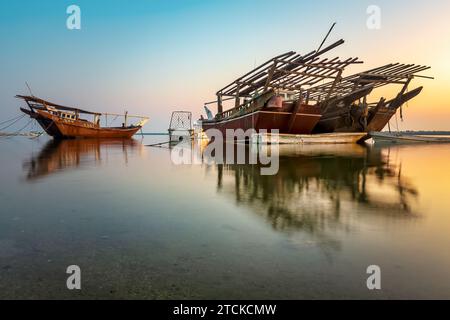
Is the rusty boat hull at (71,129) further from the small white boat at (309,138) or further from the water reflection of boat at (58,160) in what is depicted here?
the small white boat at (309,138)

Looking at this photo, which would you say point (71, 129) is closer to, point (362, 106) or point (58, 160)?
point (58, 160)

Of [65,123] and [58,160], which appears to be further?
[65,123]

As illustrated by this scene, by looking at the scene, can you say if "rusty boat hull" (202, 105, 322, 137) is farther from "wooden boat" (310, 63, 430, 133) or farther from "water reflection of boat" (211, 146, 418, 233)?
"water reflection of boat" (211, 146, 418, 233)

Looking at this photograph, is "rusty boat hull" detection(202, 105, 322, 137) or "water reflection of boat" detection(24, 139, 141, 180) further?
"rusty boat hull" detection(202, 105, 322, 137)

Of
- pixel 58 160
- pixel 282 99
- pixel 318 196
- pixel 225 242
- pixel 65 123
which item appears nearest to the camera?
pixel 225 242

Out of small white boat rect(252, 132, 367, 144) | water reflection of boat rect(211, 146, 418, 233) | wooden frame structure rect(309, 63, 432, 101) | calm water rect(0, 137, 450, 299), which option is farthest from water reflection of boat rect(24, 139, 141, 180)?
wooden frame structure rect(309, 63, 432, 101)

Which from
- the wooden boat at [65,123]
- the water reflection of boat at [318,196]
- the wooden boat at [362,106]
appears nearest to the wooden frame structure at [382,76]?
the wooden boat at [362,106]

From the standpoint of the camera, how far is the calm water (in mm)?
1784

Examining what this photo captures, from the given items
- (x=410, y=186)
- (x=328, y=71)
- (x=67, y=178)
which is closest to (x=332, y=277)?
(x=410, y=186)

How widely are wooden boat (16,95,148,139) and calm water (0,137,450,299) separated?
3311 centimetres

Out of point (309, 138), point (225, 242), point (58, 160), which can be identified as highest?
point (309, 138)

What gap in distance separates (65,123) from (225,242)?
1513 inches

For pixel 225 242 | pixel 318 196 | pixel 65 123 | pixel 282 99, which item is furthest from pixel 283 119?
pixel 65 123

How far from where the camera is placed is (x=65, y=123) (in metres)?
34.6
